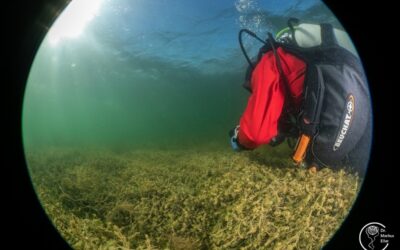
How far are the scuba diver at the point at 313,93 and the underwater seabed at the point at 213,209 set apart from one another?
0.58 metres

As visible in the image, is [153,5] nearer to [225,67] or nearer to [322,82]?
[225,67]

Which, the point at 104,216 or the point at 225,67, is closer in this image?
the point at 104,216

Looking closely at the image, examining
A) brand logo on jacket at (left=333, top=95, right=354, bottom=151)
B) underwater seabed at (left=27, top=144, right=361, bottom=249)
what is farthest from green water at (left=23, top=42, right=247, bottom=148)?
brand logo on jacket at (left=333, top=95, right=354, bottom=151)

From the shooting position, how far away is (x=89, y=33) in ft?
86.2

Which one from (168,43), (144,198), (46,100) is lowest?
(46,100)

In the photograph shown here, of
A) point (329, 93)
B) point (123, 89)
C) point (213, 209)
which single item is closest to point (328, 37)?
point (329, 93)

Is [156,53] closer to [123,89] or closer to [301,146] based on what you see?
[301,146]

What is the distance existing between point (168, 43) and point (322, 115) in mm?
23136

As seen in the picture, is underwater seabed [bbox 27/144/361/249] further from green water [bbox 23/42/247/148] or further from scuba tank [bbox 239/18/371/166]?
green water [bbox 23/42/247/148]

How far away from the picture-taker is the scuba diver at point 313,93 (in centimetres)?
373

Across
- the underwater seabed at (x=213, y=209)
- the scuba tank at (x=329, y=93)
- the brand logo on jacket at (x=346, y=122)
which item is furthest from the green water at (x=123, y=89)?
the brand logo on jacket at (x=346, y=122)

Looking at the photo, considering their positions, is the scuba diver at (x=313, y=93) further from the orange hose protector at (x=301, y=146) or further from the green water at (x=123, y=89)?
the green water at (x=123, y=89)

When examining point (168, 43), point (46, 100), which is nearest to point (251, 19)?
point (168, 43)

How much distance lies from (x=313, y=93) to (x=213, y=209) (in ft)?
6.46
